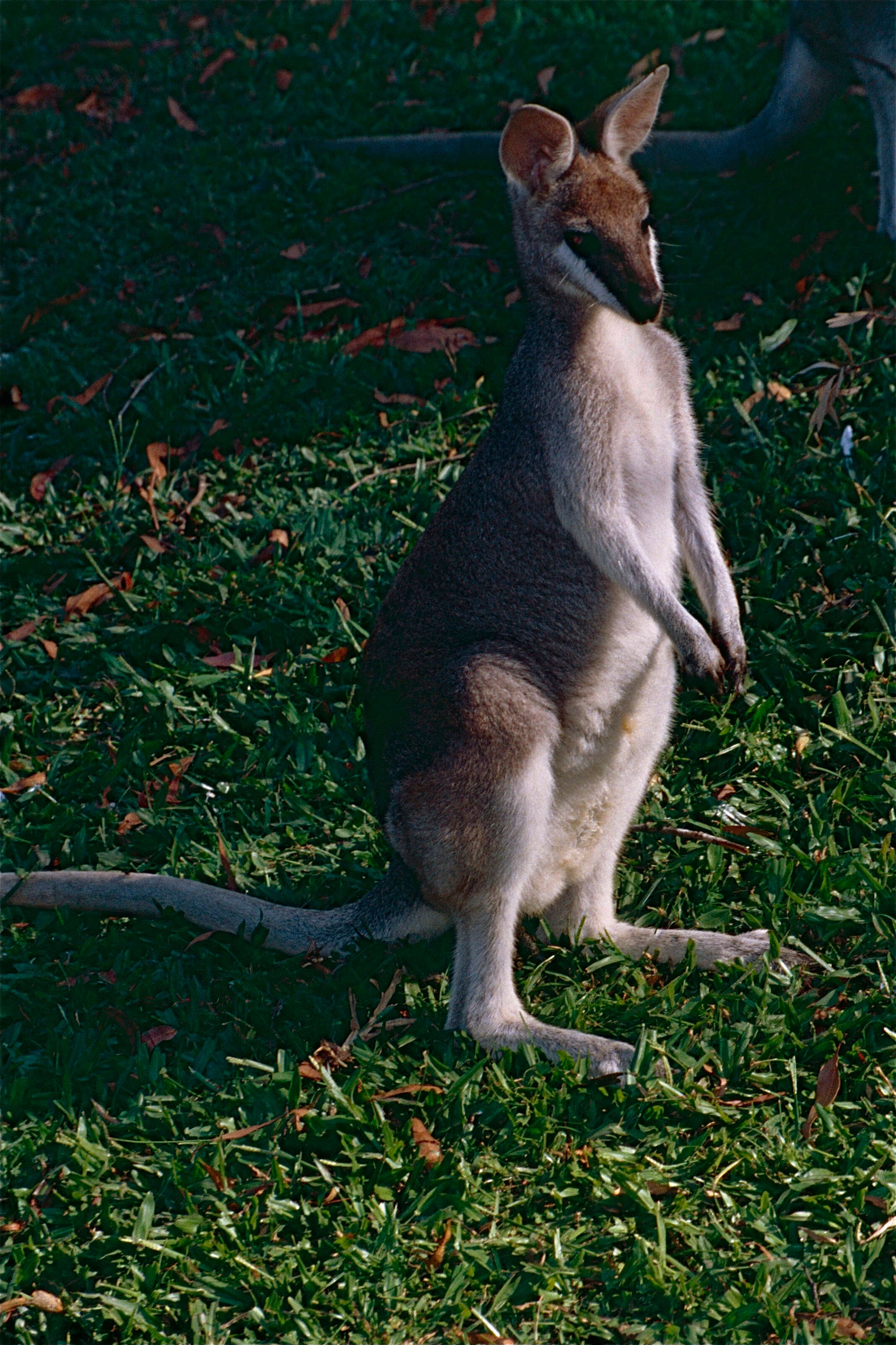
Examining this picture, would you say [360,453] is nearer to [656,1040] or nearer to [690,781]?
[690,781]

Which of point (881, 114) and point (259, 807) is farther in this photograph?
point (881, 114)

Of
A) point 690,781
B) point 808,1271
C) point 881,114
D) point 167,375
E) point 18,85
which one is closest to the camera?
point 808,1271

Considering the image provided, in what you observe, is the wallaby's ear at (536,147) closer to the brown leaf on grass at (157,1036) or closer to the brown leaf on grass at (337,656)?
the brown leaf on grass at (337,656)

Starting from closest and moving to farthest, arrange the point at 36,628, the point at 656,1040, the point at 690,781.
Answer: the point at 656,1040
the point at 690,781
the point at 36,628

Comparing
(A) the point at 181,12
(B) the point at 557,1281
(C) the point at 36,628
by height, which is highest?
(A) the point at 181,12

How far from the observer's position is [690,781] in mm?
3662

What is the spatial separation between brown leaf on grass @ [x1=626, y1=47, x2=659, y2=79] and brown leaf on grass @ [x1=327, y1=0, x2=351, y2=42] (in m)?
1.89

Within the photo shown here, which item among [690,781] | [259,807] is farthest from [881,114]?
[259,807]

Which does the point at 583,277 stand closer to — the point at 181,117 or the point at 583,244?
the point at 583,244

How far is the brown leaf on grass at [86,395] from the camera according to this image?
544cm

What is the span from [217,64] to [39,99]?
1.05 m

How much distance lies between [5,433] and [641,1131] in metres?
4.05

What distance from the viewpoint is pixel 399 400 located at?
16.7 ft

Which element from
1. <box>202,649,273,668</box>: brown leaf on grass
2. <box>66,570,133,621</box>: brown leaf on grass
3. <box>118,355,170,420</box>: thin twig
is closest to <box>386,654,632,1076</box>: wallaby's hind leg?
<box>202,649,273,668</box>: brown leaf on grass
